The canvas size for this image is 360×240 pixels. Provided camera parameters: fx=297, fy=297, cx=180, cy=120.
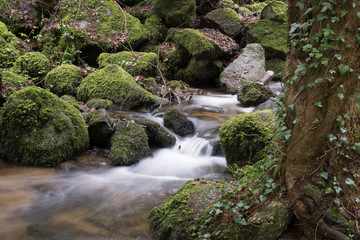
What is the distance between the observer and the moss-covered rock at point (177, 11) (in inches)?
477

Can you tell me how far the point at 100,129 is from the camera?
572 cm

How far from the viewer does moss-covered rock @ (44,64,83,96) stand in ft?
25.6

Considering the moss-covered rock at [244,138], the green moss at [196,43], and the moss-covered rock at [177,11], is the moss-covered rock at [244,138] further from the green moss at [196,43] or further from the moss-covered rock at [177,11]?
the moss-covered rock at [177,11]

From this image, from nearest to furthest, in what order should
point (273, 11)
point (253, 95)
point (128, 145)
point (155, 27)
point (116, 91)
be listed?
point (128, 145) → point (116, 91) → point (253, 95) → point (155, 27) → point (273, 11)

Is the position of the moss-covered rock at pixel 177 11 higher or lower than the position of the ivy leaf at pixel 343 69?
higher

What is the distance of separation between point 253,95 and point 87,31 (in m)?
6.19

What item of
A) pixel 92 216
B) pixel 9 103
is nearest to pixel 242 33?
pixel 9 103

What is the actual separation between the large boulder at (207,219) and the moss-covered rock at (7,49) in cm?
747

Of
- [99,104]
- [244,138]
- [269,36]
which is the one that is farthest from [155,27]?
[244,138]

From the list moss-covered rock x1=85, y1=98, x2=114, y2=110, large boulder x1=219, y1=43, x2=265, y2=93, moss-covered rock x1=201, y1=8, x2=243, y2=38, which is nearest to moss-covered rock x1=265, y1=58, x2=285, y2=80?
large boulder x1=219, y1=43, x2=265, y2=93

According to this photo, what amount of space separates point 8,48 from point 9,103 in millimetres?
4867

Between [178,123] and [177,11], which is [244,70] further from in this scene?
[178,123]

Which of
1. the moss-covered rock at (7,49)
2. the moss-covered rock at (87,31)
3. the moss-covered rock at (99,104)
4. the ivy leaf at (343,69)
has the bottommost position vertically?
the moss-covered rock at (99,104)

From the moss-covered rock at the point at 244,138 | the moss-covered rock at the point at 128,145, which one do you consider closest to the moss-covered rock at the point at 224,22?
the moss-covered rock at the point at 128,145
